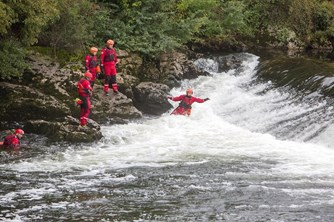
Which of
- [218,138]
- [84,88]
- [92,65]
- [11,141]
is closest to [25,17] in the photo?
[84,88]

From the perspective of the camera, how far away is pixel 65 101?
17.1 meters

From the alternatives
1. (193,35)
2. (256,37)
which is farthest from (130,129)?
(256,37)

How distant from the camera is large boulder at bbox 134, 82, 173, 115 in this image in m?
18.8

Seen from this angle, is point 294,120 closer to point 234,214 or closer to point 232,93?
point 232,93

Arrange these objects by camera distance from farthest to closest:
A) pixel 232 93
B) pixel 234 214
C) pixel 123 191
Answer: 1. pixel 232 93
2. pixel 123 191
3. pixel 234 214

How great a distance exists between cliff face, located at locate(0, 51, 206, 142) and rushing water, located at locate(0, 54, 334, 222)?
0.64 m

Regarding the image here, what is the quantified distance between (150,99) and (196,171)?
7.18m

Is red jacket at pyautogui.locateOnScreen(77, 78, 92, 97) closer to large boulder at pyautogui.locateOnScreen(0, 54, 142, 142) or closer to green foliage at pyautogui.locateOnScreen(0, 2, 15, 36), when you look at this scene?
large boulder at pyautogui.locateOnScreen(0, 54, 142, 142)

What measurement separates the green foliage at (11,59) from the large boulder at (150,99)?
15.0ft

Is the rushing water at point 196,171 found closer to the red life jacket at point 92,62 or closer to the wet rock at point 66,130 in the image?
the wet rock at point 66,130

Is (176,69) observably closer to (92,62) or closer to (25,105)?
(92,62)

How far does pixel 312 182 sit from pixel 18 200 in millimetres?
6200

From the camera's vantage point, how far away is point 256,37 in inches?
1181

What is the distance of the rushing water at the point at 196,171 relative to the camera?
9.33 meters
